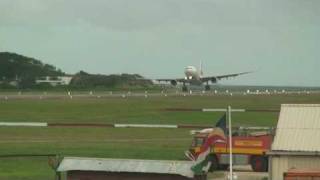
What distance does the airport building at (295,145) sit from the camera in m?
21.0

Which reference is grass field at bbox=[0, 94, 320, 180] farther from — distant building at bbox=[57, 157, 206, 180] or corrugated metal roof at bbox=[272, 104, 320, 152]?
corrugated metal roof at bbox=[272, 104, 320, 152]

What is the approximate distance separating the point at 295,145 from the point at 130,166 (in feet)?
19.7

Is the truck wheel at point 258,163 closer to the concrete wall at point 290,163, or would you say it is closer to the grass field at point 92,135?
the grass field at point 92,135

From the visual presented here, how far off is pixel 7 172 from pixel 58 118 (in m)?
30.6

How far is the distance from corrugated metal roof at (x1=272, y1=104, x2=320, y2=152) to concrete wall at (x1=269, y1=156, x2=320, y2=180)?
24 cm

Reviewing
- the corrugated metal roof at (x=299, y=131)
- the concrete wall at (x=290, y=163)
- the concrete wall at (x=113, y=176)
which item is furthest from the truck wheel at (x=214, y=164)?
the concrete wall at (x=113, y=176)

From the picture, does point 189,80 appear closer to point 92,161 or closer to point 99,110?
point 99,110

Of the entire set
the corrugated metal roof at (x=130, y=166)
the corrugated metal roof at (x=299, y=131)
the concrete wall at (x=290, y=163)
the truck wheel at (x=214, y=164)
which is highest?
the corrugated metal roof at (x=299, y=131)

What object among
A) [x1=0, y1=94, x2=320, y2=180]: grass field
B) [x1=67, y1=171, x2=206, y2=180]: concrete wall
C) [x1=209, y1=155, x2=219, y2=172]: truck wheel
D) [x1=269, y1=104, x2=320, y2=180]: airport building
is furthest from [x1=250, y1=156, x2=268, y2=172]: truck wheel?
[x1=67, y1=171, x2=206, y2=180]: concrete wall

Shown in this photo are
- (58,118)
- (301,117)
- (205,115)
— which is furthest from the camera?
(205,115)

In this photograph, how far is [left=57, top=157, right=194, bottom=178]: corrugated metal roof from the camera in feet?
56.3

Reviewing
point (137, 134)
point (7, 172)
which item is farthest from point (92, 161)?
point (137, 134)

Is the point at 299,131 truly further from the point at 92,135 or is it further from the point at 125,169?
the point at 92,135

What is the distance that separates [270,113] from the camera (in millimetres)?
65438
